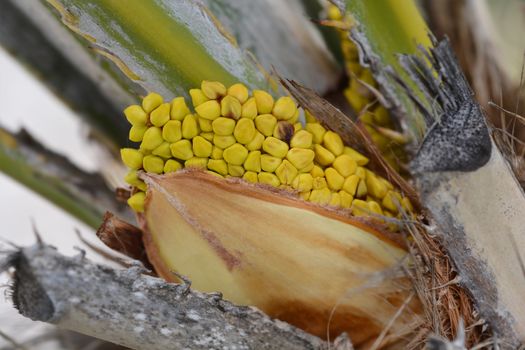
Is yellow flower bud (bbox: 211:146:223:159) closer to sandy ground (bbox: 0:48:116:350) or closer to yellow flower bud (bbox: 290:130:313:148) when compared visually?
yellow flower bud (bbox: 290:130:313:148)

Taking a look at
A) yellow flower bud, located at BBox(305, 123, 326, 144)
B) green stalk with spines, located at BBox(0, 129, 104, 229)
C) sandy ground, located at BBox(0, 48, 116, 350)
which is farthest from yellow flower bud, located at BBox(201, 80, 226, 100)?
sandy ground, located at BBox(0, 48, 116, 350)

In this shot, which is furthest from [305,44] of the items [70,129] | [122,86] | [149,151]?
[70,129]

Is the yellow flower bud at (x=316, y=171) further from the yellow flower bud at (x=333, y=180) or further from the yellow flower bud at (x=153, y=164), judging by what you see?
the yellow flower bud at (x=153, y=164)

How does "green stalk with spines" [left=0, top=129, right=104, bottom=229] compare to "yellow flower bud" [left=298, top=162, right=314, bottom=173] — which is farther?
"green stalk with spines" [left=0, top=129, right=104, bottom=229]

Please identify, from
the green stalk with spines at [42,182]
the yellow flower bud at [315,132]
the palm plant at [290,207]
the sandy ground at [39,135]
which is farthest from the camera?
the sandy ground at [39,135]

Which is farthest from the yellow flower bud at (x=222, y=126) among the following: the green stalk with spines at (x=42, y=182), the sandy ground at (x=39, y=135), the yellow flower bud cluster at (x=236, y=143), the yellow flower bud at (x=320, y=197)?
A: the sandy ground at (x=39, y=135)

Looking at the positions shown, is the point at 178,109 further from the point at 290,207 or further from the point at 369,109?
the point at 369,109

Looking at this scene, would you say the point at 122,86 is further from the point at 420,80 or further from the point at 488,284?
the point at 488,284
